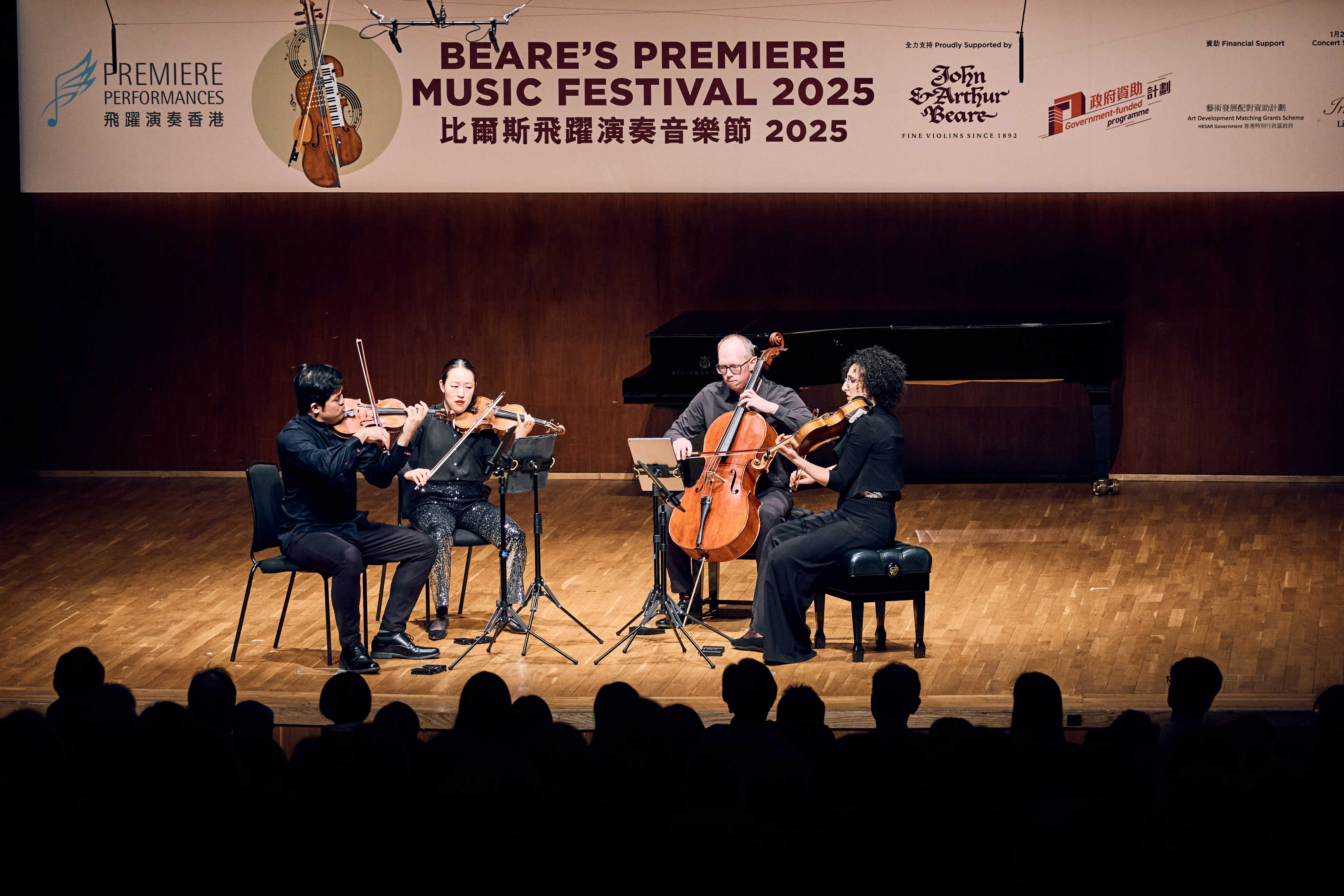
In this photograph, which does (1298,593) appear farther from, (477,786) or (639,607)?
(477,786)

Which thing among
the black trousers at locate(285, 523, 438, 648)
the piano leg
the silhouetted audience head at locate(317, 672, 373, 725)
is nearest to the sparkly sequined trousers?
the black trousers at locate(285, 523, 438, 648)

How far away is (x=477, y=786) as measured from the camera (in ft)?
6.23

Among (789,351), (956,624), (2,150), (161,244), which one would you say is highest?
(2,150)

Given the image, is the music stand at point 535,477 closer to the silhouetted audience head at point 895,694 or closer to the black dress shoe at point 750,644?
the black dress shoe at point 750,644

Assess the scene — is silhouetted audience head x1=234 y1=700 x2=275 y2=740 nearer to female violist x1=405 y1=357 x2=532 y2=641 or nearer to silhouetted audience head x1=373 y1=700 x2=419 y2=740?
silhouetted audience head x1=373 y1=700 x2=419 y2=740

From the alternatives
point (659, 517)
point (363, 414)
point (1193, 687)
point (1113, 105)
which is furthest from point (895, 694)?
point (1113, 105)

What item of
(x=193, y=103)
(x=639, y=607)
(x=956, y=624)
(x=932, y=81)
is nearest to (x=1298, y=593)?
(x=956, y=624)

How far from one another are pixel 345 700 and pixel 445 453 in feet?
9.06

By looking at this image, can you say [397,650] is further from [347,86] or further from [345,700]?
[347,86]

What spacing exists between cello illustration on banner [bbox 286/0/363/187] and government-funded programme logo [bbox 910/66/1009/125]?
11.3ft

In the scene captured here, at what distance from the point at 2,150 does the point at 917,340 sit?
19.0 ft

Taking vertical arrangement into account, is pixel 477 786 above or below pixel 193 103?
below

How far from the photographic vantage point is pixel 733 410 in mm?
5523

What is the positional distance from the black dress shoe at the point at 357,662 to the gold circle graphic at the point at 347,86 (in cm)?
465
